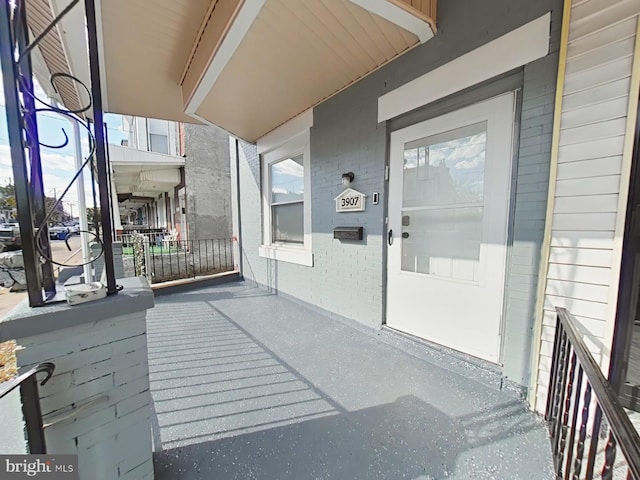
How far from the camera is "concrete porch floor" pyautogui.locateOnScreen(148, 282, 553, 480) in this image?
1.29 meters

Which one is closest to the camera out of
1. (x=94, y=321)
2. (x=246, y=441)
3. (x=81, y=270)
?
(x=94, y=321)

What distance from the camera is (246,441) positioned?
144 cm

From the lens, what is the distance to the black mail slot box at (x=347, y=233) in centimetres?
275

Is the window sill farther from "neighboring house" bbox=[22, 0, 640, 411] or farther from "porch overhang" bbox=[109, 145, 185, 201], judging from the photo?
"porch overhang" bbox=[109, 145, 185, 201]

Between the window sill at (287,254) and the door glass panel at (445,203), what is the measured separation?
150 centimetres

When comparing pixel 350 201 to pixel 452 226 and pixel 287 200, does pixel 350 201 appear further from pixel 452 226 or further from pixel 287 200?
pixel 287 200

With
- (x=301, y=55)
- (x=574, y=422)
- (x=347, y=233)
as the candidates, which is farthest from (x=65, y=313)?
(x=301, y=55)

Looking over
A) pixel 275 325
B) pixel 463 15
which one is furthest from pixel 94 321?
pixel 463 15

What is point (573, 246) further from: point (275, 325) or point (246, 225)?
point (246, 225)

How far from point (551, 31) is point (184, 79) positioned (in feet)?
10.5

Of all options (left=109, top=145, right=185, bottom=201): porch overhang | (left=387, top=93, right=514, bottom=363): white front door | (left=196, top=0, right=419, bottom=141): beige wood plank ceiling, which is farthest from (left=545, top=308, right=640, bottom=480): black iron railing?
(left=109, top=145, right=185, bottom=201): porch overhang

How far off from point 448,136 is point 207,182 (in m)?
7.59

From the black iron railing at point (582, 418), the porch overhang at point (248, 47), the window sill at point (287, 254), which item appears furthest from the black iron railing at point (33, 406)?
the window sill at point (287, 254)

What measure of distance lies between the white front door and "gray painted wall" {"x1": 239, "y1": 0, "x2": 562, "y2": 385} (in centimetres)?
11
